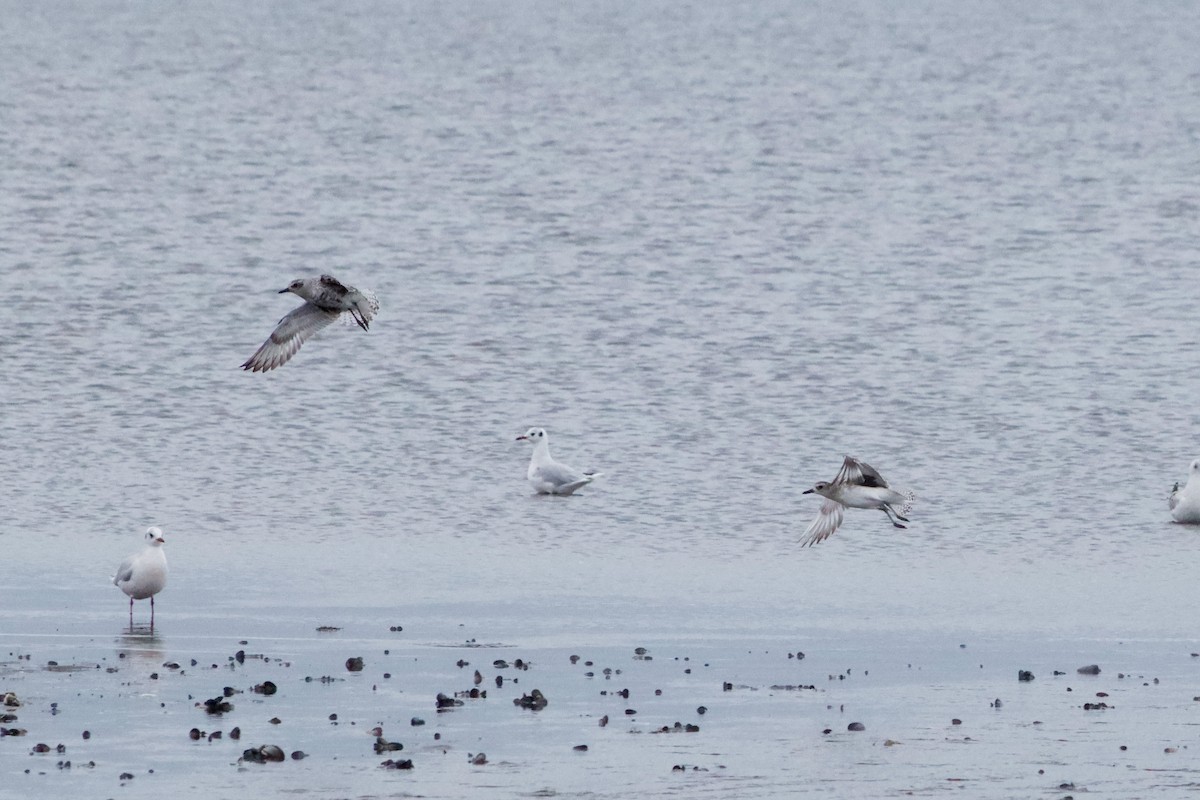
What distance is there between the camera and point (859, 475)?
19.2 m

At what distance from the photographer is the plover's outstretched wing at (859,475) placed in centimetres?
1852

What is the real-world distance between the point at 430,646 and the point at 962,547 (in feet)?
21.2

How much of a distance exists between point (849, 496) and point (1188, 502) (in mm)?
4718

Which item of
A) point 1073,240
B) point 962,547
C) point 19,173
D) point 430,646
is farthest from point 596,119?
point 430,646

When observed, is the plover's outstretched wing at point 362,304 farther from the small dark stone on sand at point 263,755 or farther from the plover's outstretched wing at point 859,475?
the small dark stone on sand at point 263,755

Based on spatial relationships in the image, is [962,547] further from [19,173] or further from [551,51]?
[551,51]

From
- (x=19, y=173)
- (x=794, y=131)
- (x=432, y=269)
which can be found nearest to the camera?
(x=432, y=269)

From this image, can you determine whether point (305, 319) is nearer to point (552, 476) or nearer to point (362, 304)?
point (362, 304)

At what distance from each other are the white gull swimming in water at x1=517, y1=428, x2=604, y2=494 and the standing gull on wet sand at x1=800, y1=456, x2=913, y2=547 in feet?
15.0

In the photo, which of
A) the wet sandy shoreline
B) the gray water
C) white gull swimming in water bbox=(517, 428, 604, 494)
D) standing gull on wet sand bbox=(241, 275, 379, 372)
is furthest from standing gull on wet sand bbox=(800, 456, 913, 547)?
white gull swimming in water bbox=(517, 428, 604, 494)

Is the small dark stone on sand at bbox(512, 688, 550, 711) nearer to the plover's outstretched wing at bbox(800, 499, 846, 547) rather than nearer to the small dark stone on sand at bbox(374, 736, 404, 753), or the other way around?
the small dark stone on sand at bbox(374, 736, 404, 753)

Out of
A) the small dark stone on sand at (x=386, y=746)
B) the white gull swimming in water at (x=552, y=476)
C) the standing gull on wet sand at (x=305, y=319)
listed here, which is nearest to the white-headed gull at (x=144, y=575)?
the standing gull on wet sand at (x=305, y=319)

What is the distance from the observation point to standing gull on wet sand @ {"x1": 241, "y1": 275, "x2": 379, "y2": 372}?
1838 cm

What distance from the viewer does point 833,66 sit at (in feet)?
283
